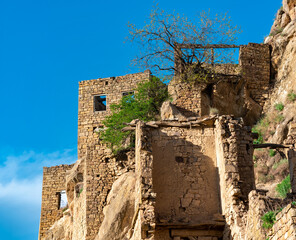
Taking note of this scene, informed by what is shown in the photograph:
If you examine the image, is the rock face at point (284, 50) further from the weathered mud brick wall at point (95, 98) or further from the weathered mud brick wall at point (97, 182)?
the weathered mud brick wall at point (97, 182)

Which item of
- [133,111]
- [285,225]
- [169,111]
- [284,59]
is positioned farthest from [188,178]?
[284,59]

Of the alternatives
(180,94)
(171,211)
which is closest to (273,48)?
(180,94)

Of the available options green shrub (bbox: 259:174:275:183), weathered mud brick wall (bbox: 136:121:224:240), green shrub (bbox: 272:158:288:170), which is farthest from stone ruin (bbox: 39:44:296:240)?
green shrub (bbox: 272:158:288:170)

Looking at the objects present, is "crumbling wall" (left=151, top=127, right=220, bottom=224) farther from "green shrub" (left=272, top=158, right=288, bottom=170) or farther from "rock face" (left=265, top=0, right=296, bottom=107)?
"rock face" (left=265, top=0, right=296, bottom=107)

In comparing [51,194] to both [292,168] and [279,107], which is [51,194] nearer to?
[279,107]

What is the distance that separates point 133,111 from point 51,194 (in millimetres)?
8251

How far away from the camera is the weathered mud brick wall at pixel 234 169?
15547mm

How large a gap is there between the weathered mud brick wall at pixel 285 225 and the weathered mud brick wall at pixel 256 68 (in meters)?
15.7

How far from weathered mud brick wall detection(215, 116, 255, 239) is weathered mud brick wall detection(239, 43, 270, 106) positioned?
966cm

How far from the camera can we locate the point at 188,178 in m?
17.4

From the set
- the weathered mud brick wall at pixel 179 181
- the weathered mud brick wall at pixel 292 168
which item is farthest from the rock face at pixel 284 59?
the weathered mud brick wall at pixel 179 181

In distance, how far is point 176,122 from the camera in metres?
18.2

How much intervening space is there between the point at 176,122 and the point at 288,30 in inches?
450

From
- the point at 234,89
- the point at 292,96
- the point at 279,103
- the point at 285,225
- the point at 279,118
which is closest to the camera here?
the point at 285,225
